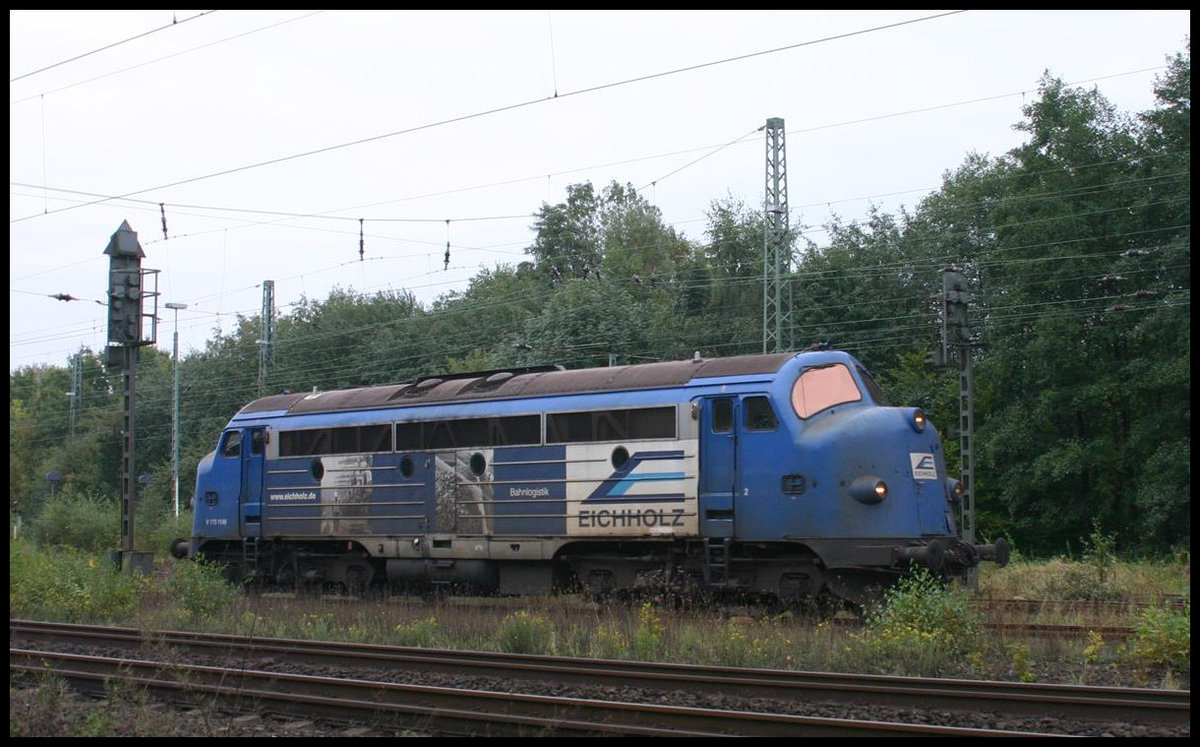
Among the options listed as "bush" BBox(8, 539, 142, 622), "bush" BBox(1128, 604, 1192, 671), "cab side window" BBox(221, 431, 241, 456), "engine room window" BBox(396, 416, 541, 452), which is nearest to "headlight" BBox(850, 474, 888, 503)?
"bush" BBox(1128, 604, 1192, 671)

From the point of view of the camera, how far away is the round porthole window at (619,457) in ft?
54.3

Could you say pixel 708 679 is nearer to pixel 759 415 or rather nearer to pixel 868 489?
pixel 868 489

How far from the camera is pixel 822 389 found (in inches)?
625

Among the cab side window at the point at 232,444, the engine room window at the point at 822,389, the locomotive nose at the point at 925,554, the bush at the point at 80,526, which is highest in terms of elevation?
the engine room window at the point at 822,389

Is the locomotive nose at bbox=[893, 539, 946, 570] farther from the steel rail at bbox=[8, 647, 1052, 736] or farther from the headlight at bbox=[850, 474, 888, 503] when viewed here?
the steel rail at bbox=[8, 647, 1052, 736]

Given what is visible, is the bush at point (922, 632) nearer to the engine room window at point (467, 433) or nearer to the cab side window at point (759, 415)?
the cab side window at point (759, 415)

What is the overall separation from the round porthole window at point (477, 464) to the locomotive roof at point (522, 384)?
947 mm

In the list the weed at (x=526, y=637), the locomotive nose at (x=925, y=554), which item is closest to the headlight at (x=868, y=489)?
the locomotive nose at (x=925, y=554)

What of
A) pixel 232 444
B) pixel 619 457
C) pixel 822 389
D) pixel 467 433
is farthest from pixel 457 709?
pixel 232 444

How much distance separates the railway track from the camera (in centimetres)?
953

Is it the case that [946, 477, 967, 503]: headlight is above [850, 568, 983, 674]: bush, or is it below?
above

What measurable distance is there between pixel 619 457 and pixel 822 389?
307cm

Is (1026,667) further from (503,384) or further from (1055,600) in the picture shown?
(503,384)

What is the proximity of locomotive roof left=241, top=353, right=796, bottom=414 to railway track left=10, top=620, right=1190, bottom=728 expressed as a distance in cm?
527
